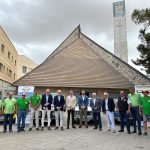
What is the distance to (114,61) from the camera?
3259 centimetres

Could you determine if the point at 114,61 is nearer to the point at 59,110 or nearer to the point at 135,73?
the point at 135,73

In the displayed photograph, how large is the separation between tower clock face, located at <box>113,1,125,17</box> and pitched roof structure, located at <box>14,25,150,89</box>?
40.0ft

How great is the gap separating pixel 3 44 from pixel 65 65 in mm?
14566

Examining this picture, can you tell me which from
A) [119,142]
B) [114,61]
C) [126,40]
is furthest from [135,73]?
[119,142]

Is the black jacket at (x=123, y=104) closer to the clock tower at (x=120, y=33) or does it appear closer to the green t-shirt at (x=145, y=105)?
the green t-shirt at (x=145, y=105)

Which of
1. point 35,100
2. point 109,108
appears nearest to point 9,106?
point 35,100

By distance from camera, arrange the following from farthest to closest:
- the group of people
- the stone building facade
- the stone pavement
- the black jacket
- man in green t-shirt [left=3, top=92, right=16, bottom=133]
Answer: the stone building facade → man in green t-shirt [left=3, top=92, right=16, bottom=133] → the black jacket → the group of people → the stone pavement

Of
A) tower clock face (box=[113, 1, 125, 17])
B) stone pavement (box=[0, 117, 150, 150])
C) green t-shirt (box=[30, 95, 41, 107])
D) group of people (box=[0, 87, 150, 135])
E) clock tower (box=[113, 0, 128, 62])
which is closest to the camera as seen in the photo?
stone pavement (box=[0, 117, 150, 150])

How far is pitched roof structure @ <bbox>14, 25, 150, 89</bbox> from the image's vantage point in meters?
30.2

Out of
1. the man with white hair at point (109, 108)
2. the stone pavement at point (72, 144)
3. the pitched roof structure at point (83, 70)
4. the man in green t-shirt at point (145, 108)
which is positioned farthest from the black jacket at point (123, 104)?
the pitched roof structure at point (83, 70)

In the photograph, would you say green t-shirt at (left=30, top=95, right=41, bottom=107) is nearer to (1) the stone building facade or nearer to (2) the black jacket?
(2) the black jacket

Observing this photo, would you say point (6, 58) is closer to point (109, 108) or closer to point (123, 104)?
point (109, 108)

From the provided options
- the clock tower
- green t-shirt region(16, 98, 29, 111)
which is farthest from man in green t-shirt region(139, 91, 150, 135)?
the clock tower

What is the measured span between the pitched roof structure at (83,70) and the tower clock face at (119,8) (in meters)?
12.2
